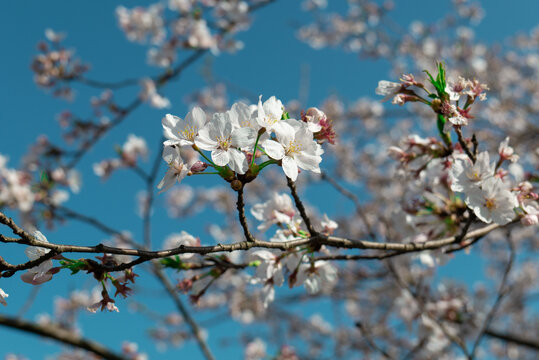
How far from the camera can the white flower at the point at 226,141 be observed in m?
1.11

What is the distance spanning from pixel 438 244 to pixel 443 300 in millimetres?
1853

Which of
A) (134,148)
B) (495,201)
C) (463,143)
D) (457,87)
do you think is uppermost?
(134,148)

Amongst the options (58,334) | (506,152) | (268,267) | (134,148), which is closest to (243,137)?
(268,267)

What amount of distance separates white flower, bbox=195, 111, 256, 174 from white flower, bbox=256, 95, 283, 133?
5 cm

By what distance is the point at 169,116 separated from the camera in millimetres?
1236

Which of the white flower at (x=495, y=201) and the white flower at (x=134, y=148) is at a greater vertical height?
the white flower at (x=134, y=148)

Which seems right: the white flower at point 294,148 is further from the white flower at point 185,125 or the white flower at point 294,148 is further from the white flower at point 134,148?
the white flower at point 134,148

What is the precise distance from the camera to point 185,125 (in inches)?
48.4

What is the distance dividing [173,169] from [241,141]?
239 millimetres

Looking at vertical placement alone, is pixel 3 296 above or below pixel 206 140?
below

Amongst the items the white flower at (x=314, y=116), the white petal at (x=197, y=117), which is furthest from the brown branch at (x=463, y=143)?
the white petal at (x=197, y=117)

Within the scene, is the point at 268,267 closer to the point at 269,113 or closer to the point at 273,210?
the point at 273,210

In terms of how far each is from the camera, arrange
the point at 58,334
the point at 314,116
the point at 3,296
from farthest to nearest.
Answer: the point at 58,334
the point at 314,116
the point at 3,296

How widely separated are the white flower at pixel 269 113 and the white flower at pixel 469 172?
2.50 ft
